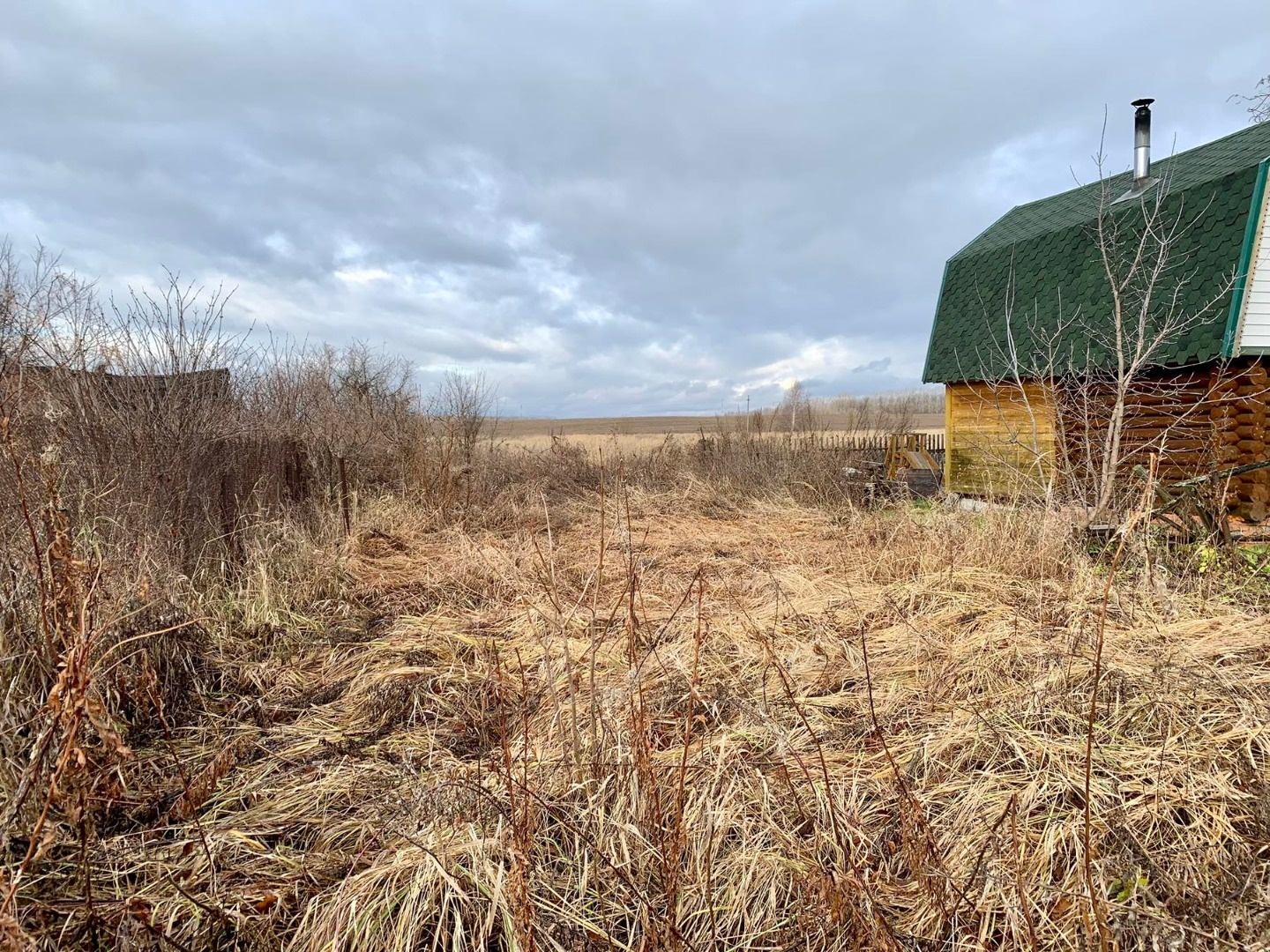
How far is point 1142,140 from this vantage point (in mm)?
11047

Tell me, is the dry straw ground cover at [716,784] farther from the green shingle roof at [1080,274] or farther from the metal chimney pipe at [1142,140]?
the metal chimney pipe at [1142,140]

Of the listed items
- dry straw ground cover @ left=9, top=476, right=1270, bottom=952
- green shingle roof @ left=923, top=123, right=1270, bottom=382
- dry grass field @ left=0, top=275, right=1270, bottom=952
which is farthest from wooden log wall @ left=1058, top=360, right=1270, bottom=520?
dry straw ground cover @ left=9, top=476, right=1270, bottom=952

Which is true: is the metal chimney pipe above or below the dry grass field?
above

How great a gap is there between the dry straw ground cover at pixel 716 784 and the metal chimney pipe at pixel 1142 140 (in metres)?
10.1

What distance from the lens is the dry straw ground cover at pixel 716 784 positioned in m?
1.91

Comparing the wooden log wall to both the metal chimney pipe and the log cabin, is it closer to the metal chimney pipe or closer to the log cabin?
the log cabin

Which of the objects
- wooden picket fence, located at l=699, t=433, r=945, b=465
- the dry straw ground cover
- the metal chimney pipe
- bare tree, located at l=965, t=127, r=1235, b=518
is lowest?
the dry straw ground cover

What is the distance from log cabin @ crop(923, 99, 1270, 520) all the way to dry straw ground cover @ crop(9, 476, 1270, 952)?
2.63 m

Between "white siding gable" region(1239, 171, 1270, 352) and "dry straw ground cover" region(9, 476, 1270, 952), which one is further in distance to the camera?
"white siding gable" region(1239, 171, 1270, 352)

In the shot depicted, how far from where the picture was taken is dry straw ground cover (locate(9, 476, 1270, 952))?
6.27 feet

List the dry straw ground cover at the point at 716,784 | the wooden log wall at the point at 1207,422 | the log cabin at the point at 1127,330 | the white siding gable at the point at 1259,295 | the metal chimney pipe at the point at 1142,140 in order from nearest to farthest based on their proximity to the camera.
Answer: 1. the dry straw ground cover at the point at 716,784
2. the log cabin at the point at 1127,330
3. the wooden log wall at the point at 1207,422
4. the white siding gable at the point at 1259,295
5. the metal chimney pipe at the point at 1142,140

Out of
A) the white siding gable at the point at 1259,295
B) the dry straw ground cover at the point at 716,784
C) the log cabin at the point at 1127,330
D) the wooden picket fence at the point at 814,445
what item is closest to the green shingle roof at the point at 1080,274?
the log cabin at the point at 1127,330

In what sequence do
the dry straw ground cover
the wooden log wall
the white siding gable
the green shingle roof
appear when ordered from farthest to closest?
the green shingle roof, the white siding gable, the wooden log wall, the dry straw ground cover

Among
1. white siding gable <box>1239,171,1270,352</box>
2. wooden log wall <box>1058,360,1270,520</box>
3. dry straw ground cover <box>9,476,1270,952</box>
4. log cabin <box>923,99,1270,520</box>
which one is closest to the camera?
dry straw ground cover <box>9,476,1270,952</box>
